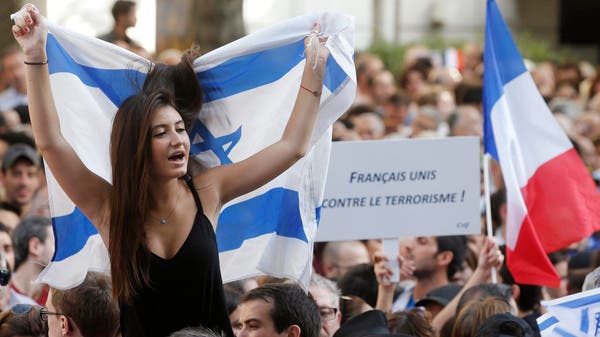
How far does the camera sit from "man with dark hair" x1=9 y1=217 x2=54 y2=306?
7117 mm

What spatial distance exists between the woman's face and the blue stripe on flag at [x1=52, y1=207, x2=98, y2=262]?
64 centimetres

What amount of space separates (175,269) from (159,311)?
0.52 feet

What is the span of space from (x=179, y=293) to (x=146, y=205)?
329mm

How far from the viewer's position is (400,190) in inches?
266

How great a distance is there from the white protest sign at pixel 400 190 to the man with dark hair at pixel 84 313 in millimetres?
1738

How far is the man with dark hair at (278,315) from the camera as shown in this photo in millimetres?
5375

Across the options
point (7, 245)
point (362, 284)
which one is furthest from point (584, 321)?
point (7, 245)

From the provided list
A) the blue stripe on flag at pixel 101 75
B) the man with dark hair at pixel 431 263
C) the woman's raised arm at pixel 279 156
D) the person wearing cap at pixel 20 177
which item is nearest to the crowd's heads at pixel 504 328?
the woman's raised arm at pixel 279 156

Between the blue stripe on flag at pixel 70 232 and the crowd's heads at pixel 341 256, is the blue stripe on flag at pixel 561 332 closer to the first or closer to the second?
the blue stripe on flag at pixel 70 232

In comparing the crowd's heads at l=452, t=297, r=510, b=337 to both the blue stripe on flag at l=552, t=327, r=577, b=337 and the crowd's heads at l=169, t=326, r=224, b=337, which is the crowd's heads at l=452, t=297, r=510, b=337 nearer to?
the blue stripe on flag at l=552, t=327, r=577, b=337

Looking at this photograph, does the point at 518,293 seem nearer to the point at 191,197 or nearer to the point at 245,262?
the point at 245,262

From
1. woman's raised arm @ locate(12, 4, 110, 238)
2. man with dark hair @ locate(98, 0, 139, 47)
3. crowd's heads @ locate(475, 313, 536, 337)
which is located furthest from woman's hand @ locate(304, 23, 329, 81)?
man with dark hair @ locate(98, 0, 139, 47)

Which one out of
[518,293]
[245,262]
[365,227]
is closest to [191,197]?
[245,262]

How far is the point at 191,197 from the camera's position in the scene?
4.74 m
